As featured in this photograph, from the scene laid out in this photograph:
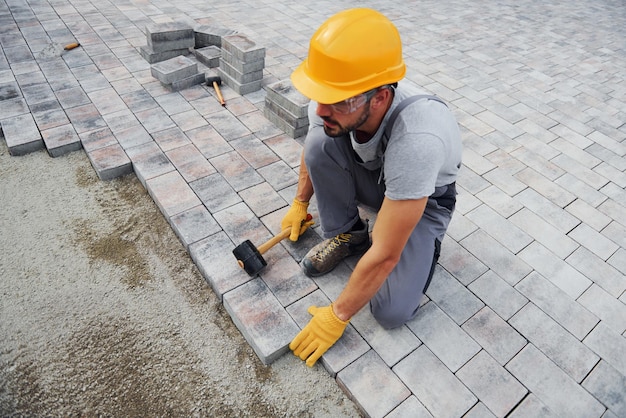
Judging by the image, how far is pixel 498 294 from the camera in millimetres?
2809

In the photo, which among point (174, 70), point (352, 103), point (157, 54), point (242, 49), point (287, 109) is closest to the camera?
point (352, 103)

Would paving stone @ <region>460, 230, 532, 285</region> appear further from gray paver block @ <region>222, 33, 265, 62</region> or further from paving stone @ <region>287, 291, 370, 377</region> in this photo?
gray paver block @ <region>222, 33, 265, 62</region>

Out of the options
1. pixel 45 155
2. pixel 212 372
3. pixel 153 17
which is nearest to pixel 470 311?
pixel 212 372

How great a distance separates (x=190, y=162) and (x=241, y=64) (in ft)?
4.86

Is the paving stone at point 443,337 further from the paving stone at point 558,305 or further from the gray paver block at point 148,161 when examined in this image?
the gray paver block at point 148,161

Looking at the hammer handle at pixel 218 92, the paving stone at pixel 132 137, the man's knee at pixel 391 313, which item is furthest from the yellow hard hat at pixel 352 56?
the hammer handle at pixel 218 92

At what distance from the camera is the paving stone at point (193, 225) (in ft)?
9.85

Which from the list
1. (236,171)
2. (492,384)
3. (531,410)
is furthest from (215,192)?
(531,410)

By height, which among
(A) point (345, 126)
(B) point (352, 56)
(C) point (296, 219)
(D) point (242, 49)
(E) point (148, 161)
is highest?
(B) point (352, 56)

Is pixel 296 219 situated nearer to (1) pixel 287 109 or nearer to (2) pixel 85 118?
(1) pixel 287 109

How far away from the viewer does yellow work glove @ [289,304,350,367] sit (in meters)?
2.31

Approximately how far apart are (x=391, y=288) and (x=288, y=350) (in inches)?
28.8

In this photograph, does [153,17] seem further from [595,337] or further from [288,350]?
[595,337]

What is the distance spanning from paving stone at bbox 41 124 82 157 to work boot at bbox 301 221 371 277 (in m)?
2.52
